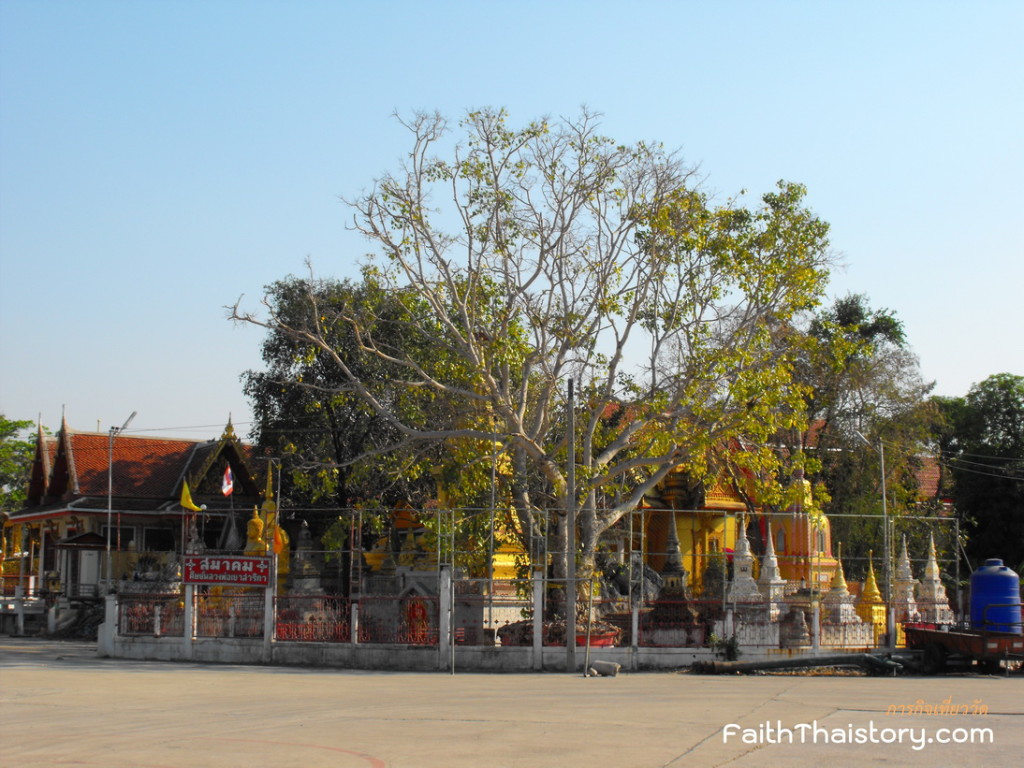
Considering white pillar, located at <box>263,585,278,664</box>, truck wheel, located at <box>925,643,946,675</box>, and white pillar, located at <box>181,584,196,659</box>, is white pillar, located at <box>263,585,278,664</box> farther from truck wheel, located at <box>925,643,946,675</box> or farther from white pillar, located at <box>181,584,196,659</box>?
truck wheel, located at <box>925,643,946,675</box>

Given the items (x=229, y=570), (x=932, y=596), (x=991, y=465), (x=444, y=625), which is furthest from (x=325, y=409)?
(x=991, y=465)

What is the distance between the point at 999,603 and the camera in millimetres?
20516

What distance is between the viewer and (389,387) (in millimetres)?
28734

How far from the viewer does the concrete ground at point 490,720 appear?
10.9 metres

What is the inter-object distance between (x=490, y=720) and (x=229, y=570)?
37.8 feet

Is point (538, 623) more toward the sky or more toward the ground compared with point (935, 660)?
more toward the sky

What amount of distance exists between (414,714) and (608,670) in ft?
23.0

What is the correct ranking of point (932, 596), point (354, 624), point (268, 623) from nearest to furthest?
point (354, 624) → point (268, 623) → point (932, 596)

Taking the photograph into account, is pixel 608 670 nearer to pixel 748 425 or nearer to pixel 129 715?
pixel 748 425

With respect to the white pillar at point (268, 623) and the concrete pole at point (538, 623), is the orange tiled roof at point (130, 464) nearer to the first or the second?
the white pillar at point (268, 623)

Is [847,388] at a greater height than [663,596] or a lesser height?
greater

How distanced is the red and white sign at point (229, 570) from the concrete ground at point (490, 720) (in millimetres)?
2974

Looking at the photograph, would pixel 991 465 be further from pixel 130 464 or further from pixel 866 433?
pixel 130 464

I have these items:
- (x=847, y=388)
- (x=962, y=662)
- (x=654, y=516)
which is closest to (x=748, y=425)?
(x=962, y=662)
